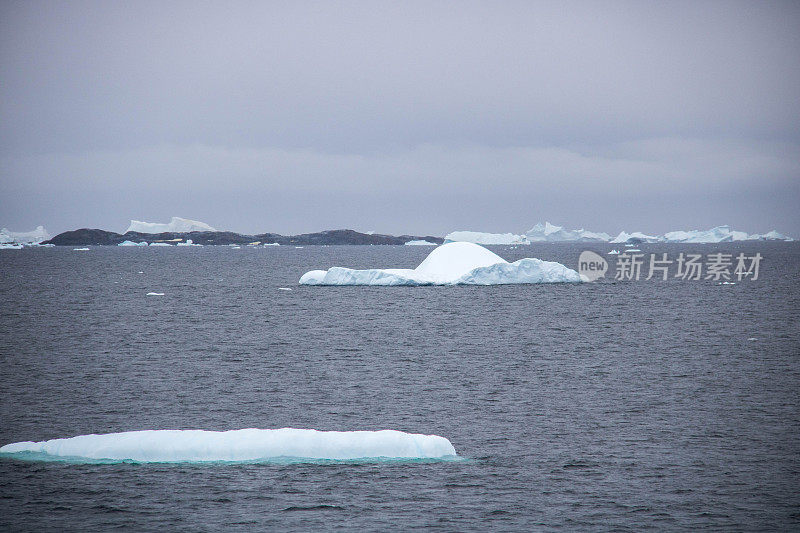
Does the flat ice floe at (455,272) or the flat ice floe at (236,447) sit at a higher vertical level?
the flat ice floe at (455,272)

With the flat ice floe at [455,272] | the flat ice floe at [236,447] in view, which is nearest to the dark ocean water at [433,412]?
the flat ice floe at [236,447]

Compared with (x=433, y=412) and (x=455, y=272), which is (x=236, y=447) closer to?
(x=433, y=412)

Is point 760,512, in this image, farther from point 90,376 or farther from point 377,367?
point 90,376

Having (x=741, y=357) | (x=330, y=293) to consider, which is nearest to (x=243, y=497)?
(x=741, y=357)

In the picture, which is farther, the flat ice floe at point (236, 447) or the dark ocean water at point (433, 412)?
the flat ice floe at point (236, 447)

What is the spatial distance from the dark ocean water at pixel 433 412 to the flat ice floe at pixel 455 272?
801 inches

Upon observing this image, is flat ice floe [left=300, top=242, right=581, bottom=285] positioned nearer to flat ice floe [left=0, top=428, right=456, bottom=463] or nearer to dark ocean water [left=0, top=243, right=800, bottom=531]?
dark ocean water [left=0, top=243, right=800, bottom=531]

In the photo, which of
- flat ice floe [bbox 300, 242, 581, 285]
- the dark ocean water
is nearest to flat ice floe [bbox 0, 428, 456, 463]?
the dark ocean water

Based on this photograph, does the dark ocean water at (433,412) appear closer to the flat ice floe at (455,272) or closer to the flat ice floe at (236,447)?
the flat ice floe at (236,447)

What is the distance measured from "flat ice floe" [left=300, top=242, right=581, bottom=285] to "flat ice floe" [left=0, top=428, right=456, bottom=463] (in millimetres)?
51046

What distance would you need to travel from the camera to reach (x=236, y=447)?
1568 centimetres

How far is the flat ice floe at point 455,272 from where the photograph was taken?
6744 centimetres

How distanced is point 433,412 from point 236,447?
6.26 metres

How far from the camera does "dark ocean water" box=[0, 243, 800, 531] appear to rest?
13.0 meters
